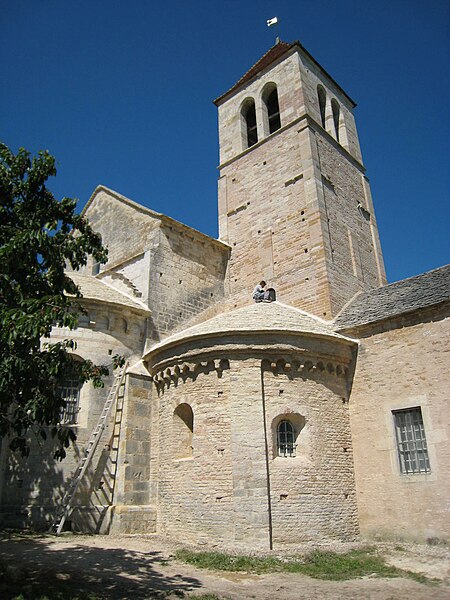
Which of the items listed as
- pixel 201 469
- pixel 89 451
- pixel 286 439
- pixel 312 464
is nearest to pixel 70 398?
pixel 89 451

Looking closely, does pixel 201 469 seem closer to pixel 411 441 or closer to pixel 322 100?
pixel 411 441

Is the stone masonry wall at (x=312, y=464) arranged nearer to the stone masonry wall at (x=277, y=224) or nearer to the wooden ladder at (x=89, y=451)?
the stone masonry wall at (x=277, y=224)

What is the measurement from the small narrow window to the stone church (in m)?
7.02

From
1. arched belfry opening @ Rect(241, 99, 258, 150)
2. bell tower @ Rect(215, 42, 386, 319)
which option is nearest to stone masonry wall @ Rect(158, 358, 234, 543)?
bell tower @ Rect(215, 42, 386, 319)

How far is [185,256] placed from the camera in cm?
1858

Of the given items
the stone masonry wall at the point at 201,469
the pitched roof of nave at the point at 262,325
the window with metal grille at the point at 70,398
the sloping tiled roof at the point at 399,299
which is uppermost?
the sloping tiled roof at the point at 399,299

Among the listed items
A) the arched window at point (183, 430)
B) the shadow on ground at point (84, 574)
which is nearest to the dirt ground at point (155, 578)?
the shadow on ground at point (84, 574)

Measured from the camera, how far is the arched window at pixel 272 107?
23.0 meters

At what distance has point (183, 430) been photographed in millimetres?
13406

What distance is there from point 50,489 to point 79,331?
4.46 meters

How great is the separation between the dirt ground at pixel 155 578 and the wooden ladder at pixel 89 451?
1561 mm

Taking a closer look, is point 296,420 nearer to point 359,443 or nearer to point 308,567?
point 359,443

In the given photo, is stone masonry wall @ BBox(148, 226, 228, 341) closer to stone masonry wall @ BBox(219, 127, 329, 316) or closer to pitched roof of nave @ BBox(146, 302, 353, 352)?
stone masonry wall @ BBox(219, 127, 329, 316)

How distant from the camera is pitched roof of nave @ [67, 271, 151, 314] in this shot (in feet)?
49.0
